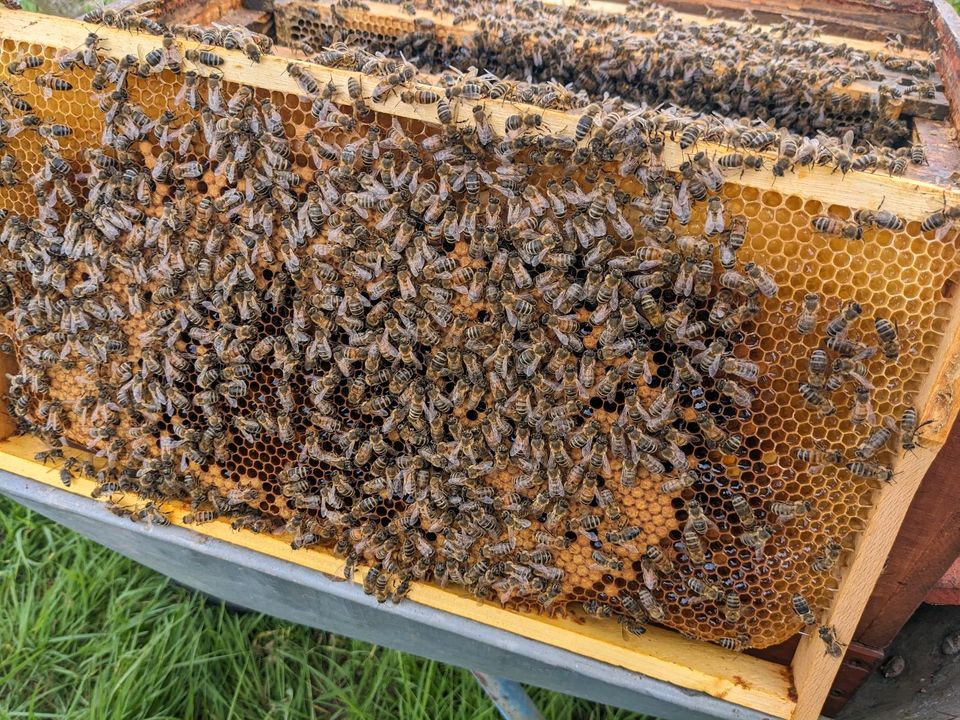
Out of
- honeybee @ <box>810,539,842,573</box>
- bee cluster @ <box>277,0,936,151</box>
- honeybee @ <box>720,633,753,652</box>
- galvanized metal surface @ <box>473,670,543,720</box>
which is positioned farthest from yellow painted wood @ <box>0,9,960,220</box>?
galvanized metal surface @ <box>473,670,543,720</box>

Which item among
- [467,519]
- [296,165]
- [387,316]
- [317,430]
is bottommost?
[467,519]

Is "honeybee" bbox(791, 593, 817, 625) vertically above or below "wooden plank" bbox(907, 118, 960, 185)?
below

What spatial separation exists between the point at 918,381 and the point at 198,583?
3.15 metres

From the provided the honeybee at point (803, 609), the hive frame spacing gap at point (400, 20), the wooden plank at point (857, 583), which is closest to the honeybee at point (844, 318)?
the wooden plank at point (857, 583)

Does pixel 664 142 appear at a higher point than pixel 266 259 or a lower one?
higher

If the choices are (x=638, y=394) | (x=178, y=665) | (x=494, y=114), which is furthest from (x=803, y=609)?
(x=178, y=665)

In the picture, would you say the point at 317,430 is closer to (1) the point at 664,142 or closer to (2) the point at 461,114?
(2) the point at 461,114

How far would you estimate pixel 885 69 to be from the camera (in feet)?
8.83

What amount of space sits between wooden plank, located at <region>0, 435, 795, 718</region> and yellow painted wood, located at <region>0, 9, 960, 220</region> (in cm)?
157

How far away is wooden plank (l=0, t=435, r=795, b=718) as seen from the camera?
2139 mm

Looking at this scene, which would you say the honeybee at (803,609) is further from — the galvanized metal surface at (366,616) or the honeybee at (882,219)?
the honeybee at (882,219)

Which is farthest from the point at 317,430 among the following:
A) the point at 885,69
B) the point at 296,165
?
the point at 885,69

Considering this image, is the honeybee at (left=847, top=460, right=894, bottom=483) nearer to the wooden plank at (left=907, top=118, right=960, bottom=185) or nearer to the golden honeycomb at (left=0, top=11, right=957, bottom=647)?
the golden honeycomb at (left=0, top=11, right=957, bottom=647)

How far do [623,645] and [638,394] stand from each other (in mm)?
904
